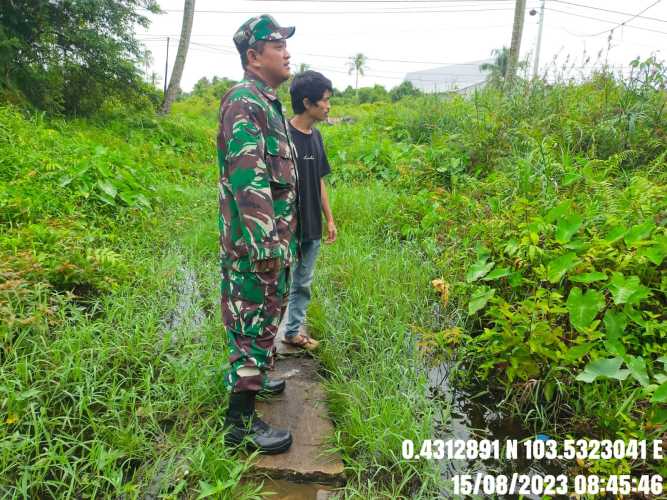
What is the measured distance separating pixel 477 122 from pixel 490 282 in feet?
11.3

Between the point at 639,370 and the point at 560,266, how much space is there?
0.68m

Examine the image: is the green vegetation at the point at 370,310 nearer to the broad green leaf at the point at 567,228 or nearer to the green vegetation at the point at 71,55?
the broad green leaf at the point at 567,228

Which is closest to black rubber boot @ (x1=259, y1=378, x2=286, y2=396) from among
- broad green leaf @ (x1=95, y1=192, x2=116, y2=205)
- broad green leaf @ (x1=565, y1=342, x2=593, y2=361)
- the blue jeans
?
the blue jeans

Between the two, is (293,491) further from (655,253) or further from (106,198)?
(106,198)

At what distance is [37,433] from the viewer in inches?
74.4

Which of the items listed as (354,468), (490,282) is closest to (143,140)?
(490,282)

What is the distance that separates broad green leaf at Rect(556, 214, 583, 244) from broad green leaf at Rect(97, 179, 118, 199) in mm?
4363

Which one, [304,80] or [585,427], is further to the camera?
[304,80]

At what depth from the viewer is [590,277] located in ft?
7.96

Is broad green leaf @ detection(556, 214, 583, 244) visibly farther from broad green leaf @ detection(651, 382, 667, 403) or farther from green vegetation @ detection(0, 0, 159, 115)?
green vegetation @ detection(0, 0, 159, 115)

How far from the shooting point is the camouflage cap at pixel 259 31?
6.28 feet

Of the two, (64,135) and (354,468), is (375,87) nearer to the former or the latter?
(64,135)

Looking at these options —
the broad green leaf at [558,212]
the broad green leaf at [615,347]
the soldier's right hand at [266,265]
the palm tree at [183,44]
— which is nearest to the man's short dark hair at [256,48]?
the soldier's right hand at [266,265]

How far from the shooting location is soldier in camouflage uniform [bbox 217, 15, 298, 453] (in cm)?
183
